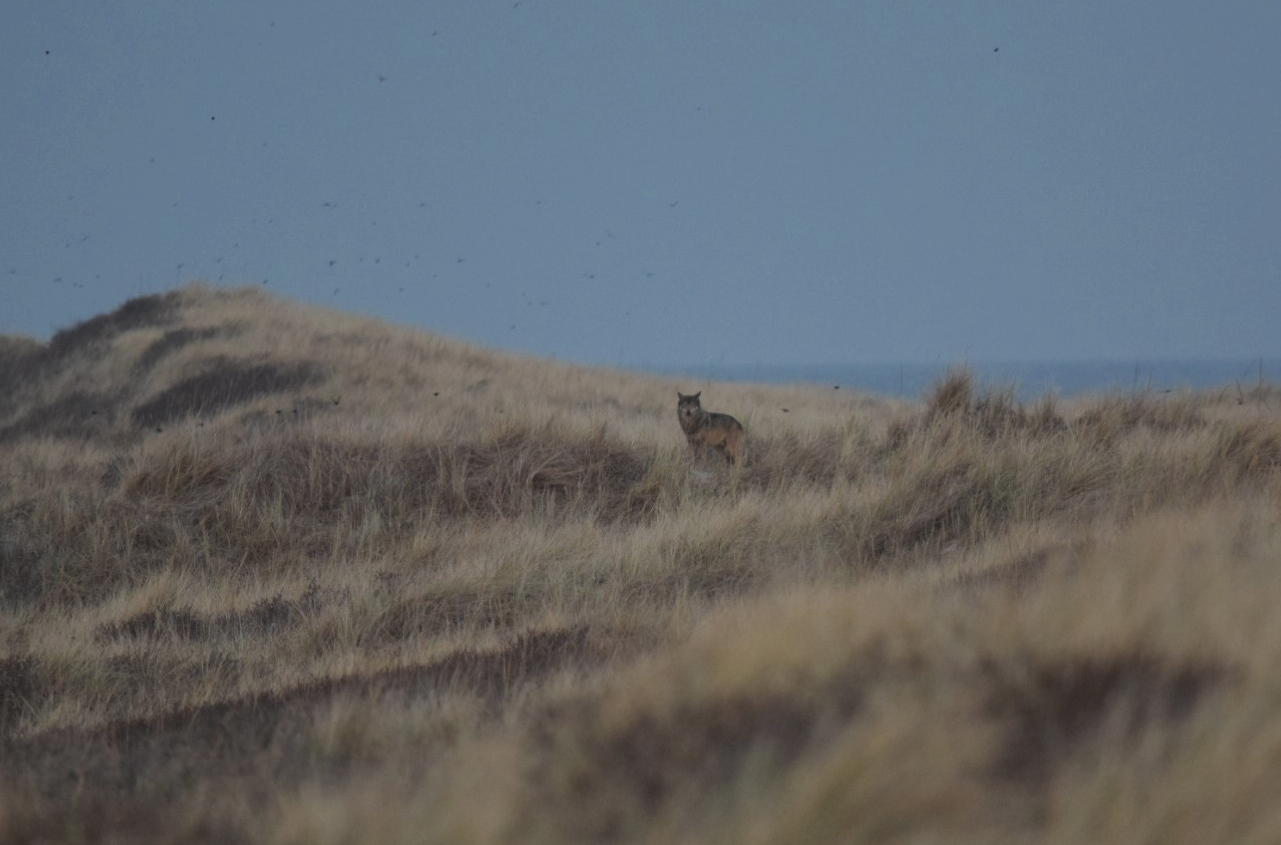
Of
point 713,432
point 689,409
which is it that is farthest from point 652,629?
point 689,409

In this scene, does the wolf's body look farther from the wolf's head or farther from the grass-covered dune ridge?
the grass-covered dune ridge

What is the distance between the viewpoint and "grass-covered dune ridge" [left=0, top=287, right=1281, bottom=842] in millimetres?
2258

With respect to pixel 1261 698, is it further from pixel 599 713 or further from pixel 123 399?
pixel 123 399

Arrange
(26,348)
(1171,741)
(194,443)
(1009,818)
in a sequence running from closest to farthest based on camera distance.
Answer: (1009,818), (1171,741), (194,443), (26,348)

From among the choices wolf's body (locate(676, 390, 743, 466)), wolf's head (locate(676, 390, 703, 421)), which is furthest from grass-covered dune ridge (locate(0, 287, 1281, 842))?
wolf's head (locate(676, 390, 703, 421))

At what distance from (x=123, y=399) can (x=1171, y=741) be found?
827 inches

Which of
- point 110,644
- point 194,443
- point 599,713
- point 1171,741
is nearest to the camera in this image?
point 1171,741

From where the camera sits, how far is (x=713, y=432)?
422 inches

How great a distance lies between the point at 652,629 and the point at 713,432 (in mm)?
6168

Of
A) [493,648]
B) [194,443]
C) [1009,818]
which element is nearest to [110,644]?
[493,648]

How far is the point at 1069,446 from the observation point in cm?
920

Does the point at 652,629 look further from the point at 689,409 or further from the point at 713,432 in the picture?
the point at 689,409

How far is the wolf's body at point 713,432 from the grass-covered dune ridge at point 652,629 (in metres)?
0.28

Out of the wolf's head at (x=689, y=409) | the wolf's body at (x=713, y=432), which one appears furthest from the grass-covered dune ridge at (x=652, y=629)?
the wolf's head at (x=689, y=409)
